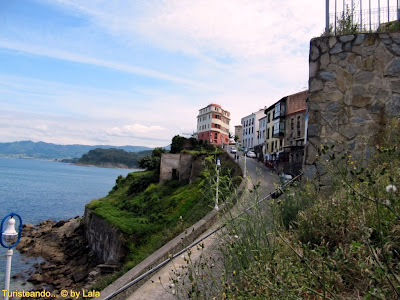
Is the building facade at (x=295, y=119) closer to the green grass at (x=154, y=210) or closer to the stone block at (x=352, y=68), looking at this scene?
the green grass at (x=154, y=210)

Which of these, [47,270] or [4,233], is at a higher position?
[4,233]

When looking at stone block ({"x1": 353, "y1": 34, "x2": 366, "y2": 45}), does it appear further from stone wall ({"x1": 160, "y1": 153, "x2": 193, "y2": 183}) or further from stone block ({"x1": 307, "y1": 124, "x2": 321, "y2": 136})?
stone wall ({"x1": 160, "y1": 153, "x2": 193, "y2": 183})

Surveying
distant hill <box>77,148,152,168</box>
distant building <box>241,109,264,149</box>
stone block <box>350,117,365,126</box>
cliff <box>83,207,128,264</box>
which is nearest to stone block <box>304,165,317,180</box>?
stone block <box>350,117,365,126</box>

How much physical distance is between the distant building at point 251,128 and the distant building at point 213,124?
397 centimetres

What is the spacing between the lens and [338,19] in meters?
7.02

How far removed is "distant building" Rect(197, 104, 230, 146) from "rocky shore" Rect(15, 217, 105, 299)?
3768cm

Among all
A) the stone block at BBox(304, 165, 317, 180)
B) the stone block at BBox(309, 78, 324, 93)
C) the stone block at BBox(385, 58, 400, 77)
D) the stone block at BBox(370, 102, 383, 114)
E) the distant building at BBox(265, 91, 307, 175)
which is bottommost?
the stone block at BBox(304, 165, 317, 180)

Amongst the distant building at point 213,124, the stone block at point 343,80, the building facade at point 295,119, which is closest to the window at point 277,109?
the building facade at point 295,119

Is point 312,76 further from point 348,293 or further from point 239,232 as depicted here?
point 348,293

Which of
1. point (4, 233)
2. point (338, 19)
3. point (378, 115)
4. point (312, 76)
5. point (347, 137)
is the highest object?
point (338, 19)

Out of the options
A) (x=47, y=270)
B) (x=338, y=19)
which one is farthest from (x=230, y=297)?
(x=47, y=270)

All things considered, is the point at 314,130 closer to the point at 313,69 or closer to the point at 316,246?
the point at 313,69

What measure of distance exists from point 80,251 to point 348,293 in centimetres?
2469

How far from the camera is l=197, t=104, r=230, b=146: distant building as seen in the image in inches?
2633
